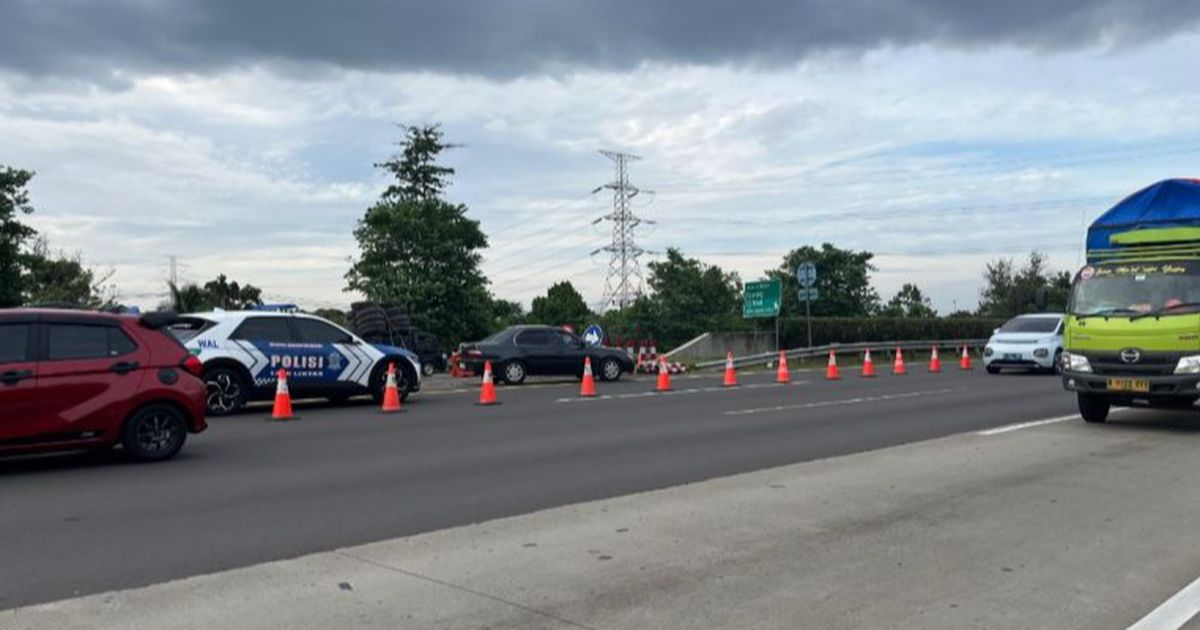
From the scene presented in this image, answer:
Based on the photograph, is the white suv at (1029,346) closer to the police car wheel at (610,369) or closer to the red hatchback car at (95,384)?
the police car wheel at (610,369)

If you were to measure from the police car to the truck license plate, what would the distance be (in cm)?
1127

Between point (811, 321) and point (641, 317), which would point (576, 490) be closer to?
point (811, 321)

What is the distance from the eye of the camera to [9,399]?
390 inches

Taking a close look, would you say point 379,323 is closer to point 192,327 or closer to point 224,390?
point 192,327

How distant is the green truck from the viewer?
13.1 metres

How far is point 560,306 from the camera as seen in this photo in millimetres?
94375

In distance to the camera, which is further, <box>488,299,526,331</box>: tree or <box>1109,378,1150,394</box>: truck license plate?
<box>488,299,526,331</box>: tree

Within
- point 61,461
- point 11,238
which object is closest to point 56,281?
point 11,238

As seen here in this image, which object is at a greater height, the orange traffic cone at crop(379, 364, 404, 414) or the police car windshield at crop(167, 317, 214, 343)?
the police car windshield at crop(167, 317, 214, 343)

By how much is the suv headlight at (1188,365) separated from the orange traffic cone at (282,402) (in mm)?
12257

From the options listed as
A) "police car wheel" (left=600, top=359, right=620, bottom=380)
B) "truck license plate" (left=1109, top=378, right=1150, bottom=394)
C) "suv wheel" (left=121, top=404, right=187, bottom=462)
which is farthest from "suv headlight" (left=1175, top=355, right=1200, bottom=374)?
"police car wheel" (left=600, top=359, right=620, bottom=380)

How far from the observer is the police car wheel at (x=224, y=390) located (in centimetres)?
1634

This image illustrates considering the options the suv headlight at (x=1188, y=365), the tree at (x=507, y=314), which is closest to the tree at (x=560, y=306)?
the tree at (x=507, y=314)

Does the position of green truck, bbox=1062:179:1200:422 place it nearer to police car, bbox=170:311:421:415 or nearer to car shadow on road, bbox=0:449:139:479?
police car, bbox=170:311:421:415
